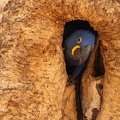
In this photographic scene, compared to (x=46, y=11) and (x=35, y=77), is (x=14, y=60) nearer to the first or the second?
(x=35, y=77)

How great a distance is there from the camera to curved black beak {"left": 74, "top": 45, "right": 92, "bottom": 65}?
159cm

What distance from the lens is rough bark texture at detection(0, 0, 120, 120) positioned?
141cm

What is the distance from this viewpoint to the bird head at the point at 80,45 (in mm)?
1604

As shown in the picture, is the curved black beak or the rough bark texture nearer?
the rough bark texture

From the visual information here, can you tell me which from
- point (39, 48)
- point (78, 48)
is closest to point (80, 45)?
point (78, 48)

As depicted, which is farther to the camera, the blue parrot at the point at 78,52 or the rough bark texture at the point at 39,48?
the blue parrot at the point at 78,52

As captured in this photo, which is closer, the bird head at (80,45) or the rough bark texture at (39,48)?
the rough bark texture at (39,48)

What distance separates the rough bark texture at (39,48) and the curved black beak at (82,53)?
8 centimetres

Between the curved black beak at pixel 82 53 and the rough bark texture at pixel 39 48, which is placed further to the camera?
the curved black beak at pixel 82 53

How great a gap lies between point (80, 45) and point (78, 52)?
1.7 inches

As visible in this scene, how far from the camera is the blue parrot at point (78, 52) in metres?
1.61

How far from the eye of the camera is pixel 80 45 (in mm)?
1643

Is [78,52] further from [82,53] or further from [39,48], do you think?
[39,48]

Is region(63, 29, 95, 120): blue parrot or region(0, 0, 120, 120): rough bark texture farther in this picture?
region(63, 29, 95, 120): blue parrot
